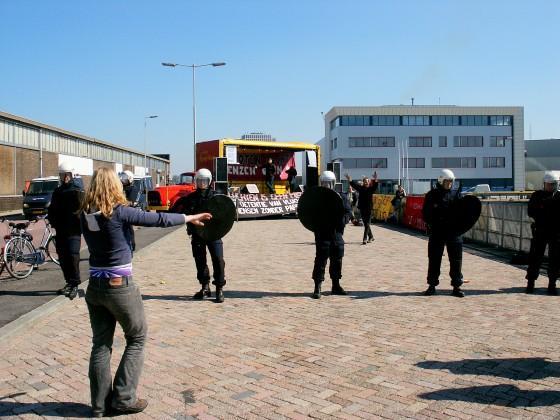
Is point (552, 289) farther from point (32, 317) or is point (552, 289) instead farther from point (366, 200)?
point (366, 200)

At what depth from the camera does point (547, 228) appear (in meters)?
8.80

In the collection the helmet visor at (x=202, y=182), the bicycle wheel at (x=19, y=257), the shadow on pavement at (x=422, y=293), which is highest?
the helmet visor at (x=202, y=182)

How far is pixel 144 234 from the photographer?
20484mm

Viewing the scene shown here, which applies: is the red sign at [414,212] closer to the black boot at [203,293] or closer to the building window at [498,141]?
the black boot at [203,293]

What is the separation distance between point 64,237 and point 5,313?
4.48 ft

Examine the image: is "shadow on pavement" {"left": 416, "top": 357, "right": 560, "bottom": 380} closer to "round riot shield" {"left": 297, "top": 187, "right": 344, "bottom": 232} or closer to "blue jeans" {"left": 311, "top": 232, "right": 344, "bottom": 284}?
"blue jeans" {"left": 311, "top": 232, "right": 344, "bottom": 284}

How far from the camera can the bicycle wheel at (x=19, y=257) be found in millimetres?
10180

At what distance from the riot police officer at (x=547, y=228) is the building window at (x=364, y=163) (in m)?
72.7

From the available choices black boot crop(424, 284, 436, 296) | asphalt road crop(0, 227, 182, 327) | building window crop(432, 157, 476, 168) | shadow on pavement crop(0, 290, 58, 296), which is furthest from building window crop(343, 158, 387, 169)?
shadow on pavement crop(0, 290, 58, 296)

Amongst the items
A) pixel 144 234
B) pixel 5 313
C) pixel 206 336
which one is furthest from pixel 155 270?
pixel 144 234

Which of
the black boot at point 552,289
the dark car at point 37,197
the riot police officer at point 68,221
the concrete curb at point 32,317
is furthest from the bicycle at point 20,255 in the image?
the dark car at point 37,197

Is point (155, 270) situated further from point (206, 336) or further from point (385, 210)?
point (385, 210)

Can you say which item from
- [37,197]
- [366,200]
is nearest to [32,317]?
[366,200]

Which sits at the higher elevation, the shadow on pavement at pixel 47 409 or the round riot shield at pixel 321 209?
the round riot shield at pixel 321 209
